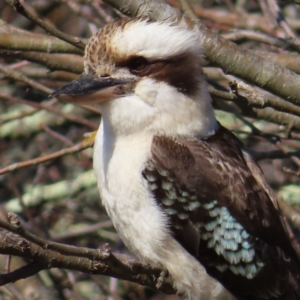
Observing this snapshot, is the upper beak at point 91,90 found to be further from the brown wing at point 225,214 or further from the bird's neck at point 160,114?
the brown wing at point 225,214

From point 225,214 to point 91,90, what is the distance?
97cm

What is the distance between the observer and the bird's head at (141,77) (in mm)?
3889

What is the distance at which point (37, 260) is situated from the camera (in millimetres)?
2943

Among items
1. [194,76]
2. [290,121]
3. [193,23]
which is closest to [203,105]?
[194,76]

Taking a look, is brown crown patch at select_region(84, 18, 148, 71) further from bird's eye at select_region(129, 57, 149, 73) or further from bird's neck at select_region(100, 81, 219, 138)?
bird's neck at select_region(100, 81, 219, 138)

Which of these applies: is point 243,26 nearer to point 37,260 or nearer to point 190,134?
point 190,134

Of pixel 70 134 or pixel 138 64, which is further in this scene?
pixel 70 134

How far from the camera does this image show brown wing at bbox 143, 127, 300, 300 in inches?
157

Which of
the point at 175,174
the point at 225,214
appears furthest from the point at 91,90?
the point at 225,214

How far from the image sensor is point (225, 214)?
4051mm

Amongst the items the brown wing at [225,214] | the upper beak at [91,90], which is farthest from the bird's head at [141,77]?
the brown wing at [225,214]

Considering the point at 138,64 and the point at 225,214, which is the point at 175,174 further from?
the point at 138,64

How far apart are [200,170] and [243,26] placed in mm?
2225

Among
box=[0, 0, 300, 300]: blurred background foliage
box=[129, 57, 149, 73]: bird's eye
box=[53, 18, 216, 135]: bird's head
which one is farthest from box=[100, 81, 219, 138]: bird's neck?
box=[0, 0, 300, 300]: blurred background foliage
